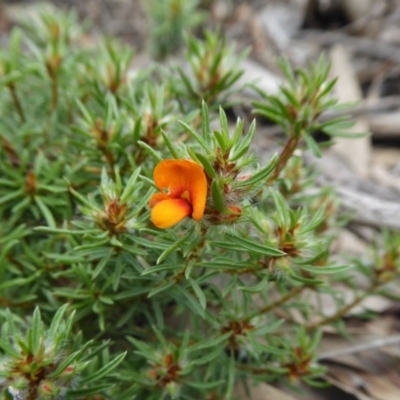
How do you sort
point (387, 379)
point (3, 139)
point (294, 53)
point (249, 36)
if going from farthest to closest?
point (249, 36), point (294, 53), point (387, 379), point (3, 139)

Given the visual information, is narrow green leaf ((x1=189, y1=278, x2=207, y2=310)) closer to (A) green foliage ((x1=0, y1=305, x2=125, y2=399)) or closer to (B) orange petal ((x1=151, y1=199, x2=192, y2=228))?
(A) green foliage ((x1=0, y1=305, x2=125, y2=399))

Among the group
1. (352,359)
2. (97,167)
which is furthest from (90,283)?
(352,359)

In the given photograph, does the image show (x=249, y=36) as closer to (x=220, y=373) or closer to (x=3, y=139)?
(x=3, y=139)

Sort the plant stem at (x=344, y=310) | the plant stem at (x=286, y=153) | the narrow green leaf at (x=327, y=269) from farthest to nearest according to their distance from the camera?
the plant stem at (x=344, y=310), the plant stem at (x=286, y=153), the narrow green leaf at (x=327, y=269)

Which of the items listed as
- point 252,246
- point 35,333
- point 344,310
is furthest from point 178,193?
point 344,310

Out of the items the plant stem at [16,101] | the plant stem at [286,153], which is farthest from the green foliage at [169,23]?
the plant stem at [286,153]

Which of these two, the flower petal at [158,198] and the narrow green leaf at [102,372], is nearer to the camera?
the flower petal at [158,198]

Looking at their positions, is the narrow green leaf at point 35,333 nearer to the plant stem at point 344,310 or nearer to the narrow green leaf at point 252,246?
the narrow green leaf at point 252,246

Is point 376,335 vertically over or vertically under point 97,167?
under
